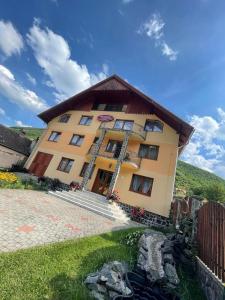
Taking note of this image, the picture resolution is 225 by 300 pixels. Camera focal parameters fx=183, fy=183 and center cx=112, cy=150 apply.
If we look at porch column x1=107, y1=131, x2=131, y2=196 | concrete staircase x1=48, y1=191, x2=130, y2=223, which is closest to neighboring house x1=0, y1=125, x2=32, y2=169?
concrete staircase x1=48, y1=191, x2=130, y2=223

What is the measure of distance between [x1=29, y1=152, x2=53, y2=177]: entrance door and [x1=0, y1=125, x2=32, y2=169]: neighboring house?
193 inches

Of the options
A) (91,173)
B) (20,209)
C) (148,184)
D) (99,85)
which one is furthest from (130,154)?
(20,209)

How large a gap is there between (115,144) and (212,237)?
14768 mm

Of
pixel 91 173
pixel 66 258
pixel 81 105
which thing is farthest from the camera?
pixel 81 105

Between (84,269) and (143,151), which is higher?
(143,151)

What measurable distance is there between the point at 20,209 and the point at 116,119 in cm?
1444

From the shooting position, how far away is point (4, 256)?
4125 millimetres

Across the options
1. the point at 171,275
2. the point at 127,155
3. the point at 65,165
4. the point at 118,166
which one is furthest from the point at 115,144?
the point at 171,275

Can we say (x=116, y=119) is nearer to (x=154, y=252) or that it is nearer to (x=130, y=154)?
(x=130, y=154)

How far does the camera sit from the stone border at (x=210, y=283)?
4066 millimetres

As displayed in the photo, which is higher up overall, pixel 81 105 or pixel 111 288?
pixel 81 105

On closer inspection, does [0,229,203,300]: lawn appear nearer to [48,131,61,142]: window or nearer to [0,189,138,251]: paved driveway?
[0,189,138,251]: paved driveway

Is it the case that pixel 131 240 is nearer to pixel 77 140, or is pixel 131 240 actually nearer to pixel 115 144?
pixel 115 144

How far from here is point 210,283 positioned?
184 inches
